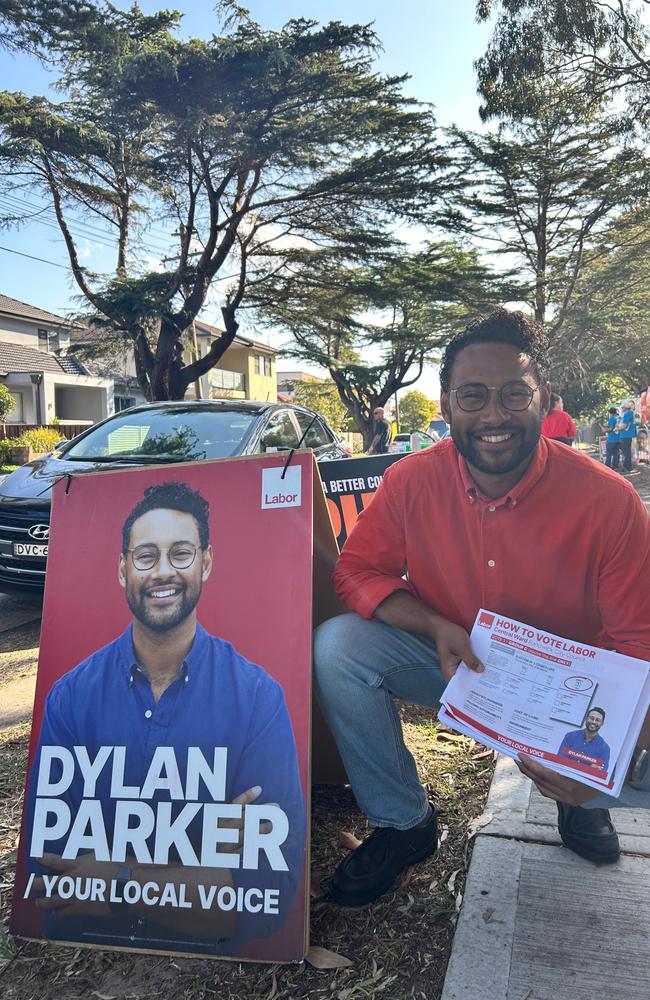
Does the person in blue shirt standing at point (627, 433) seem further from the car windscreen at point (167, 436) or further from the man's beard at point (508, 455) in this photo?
the man's beard at point (508, 455)

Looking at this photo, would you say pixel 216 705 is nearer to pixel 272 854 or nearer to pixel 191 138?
pixel 272 854

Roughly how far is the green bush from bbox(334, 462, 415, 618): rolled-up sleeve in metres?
23.1

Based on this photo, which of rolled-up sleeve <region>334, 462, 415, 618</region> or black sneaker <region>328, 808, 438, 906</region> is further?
rolled-up sleeve <region>334, 462, 415, 618</region>

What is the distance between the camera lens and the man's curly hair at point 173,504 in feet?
6.75

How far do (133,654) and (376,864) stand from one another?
3.03 feet

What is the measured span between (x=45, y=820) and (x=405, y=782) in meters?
1.00

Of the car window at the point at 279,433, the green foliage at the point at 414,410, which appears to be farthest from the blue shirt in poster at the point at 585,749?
the green foliage at the point at 414,410

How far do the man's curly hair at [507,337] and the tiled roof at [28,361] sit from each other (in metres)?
31.4

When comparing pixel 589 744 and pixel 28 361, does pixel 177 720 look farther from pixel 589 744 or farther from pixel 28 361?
pixel 28 361

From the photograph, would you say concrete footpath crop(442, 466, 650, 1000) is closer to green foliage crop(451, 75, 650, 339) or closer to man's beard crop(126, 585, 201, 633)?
man's beard crop(126, 585, 201, 633)

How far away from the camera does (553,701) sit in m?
1.74

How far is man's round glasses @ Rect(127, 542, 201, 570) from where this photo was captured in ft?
6.63

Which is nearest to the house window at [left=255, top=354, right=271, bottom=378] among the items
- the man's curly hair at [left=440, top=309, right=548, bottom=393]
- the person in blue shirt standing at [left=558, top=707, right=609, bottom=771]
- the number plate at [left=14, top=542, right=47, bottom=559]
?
the number plate at [left=14, top=542, right=47, bottom=559]

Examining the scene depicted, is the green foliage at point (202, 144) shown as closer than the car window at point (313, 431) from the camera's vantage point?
No
